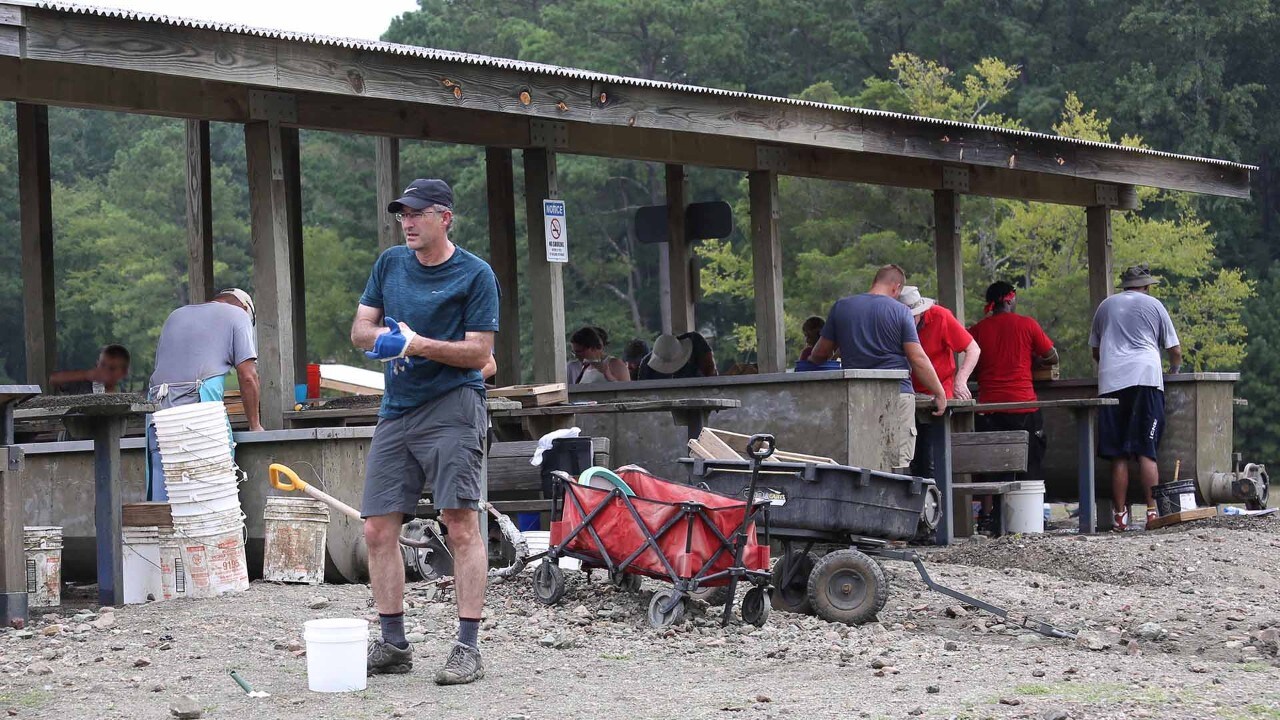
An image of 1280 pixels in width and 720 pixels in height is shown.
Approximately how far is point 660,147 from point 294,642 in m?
7.83

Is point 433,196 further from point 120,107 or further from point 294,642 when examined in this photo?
point 120,107

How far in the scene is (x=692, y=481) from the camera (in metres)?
8.60

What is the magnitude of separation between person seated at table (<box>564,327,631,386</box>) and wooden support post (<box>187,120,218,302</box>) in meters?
3.01

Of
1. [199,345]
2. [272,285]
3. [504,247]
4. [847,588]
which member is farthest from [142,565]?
[504,247]

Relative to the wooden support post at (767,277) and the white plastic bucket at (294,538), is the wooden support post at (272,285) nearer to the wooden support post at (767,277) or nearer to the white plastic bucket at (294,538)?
the white plastic bucket at (294,538)

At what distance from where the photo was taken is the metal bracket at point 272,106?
10.3 meters

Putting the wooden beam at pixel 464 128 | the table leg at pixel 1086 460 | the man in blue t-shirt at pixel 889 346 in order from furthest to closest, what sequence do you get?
the table leg at pixel 1086 460 < the man in blue t-shirt at pixel 889 346 < the wooden beam at pixel 464 128

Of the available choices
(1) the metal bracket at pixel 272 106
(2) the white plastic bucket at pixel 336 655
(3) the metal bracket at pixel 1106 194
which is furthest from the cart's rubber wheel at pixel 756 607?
(3) the metal bracket at pixel 1106 194

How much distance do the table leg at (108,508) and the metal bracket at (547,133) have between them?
13.3 ft

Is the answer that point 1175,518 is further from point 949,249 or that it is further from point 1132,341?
point 949,249

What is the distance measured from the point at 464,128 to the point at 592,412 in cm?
247

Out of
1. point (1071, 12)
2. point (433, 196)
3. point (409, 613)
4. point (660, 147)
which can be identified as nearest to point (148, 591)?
point (409, 613)

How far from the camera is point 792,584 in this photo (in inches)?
340

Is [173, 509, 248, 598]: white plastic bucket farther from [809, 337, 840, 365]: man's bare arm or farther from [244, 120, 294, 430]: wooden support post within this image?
[809, 337, 840, 365]: man's bare arm
